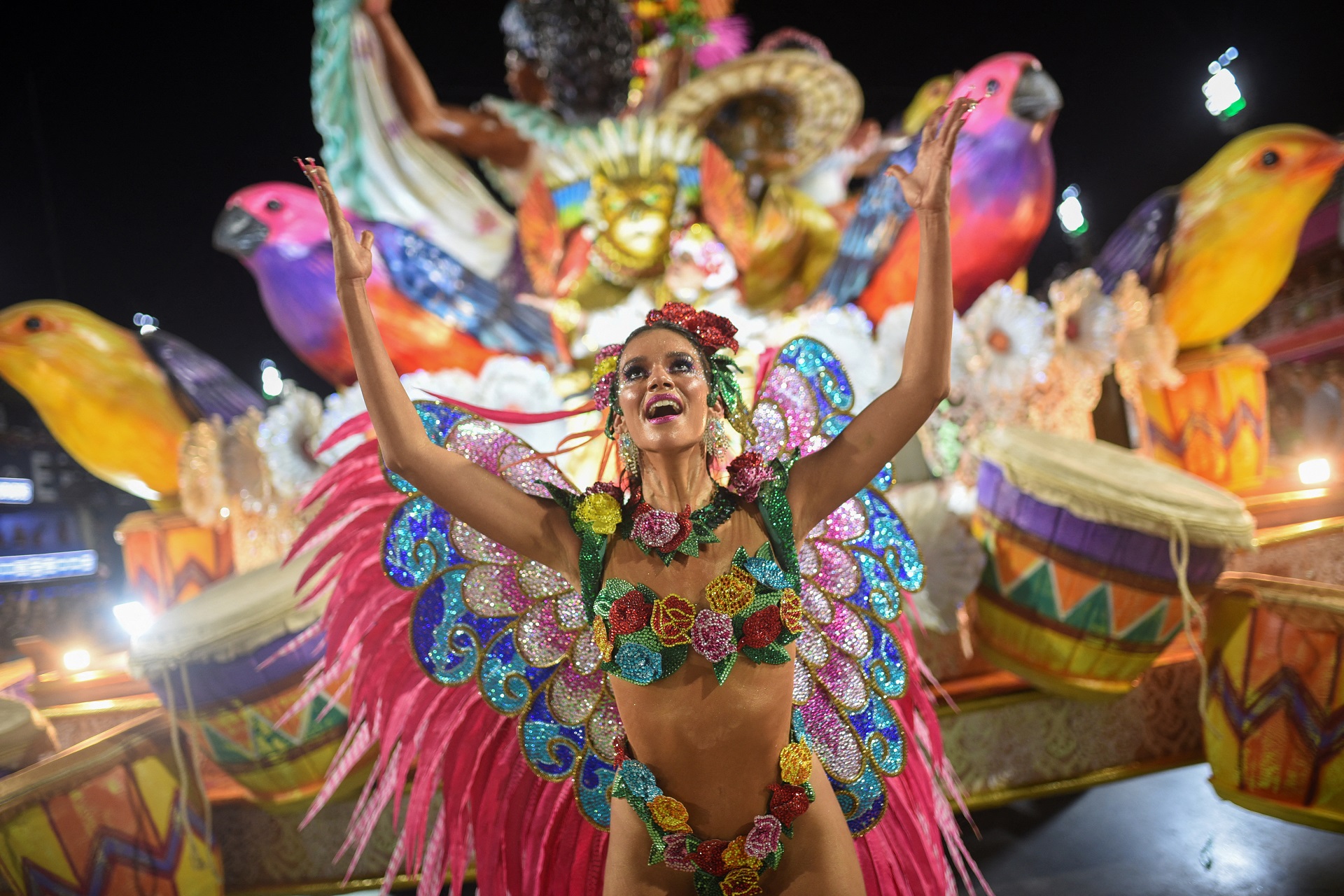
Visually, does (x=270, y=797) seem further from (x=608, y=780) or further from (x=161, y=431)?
(x=161, y=431)

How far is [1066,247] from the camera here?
5.89 metres

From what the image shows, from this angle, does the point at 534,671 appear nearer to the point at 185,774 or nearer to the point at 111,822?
the point at 111,822

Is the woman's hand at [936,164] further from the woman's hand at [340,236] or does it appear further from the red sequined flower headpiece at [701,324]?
the woman's hand at [340,236]

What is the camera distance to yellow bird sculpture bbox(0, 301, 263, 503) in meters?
2.76

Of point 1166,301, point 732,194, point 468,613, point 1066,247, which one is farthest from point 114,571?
point 1066,247

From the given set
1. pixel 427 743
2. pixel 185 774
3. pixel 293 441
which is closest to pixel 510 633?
pixel 427 743

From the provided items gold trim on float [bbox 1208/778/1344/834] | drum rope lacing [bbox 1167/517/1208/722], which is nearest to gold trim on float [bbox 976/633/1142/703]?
drum rope lacing [bbox 1167/517/1208/722]

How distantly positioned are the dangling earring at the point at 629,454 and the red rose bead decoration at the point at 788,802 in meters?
0.48

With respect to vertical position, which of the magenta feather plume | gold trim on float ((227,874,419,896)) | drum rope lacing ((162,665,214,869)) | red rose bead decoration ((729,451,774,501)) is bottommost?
gold trim on float ((227,874,419,896))

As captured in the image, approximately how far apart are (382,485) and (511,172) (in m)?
2.59

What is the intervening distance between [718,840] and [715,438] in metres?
0.55

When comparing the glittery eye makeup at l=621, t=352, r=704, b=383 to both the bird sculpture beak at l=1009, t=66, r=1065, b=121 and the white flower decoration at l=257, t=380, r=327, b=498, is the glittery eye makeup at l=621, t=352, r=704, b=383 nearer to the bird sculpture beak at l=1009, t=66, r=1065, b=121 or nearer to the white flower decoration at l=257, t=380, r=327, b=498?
the white flower decoration at l=257, t=380, r=327, b=498

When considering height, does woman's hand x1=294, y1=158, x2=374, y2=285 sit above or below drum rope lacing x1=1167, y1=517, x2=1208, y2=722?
above

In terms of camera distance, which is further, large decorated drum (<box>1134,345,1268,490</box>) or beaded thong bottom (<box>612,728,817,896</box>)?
large decorated drum (<box>1134,345,1268,490</box>)
